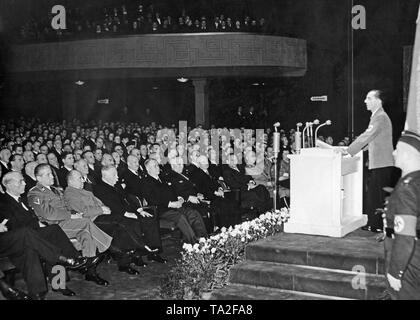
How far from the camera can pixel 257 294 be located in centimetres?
486

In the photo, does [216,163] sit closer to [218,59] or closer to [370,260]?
[370,260]

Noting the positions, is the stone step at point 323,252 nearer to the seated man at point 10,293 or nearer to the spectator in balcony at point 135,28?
the seated man at point 10,293

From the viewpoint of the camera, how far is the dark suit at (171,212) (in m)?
6.95

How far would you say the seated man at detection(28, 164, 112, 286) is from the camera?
5.82 meters

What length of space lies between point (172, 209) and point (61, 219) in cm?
160

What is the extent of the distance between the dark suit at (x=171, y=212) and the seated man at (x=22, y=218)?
1588 mm

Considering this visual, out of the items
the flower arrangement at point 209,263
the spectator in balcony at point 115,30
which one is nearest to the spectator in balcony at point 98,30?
the spectator in balcony at point 115,30

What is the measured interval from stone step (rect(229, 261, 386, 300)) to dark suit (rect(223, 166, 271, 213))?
3.18 meters

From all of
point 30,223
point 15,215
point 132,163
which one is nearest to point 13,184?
point 15,215

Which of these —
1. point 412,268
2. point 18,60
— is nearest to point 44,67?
point 18,60

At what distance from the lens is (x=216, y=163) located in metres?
8.89

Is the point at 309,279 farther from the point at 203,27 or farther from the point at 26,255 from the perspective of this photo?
the point at 203,27

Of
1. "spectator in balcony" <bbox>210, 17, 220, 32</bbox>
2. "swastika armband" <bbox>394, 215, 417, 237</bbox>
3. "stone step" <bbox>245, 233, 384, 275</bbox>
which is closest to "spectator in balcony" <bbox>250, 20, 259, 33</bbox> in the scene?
"spectator in balcony" <bbox>210, 17, 220, 32</bbox>

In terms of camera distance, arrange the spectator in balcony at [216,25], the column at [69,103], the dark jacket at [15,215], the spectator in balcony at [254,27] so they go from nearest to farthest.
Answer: the dark jacket at [15,215] → the spectator in balcony at [216,25] → the spectator in balcony at [254,27] → the column at [69,103]
